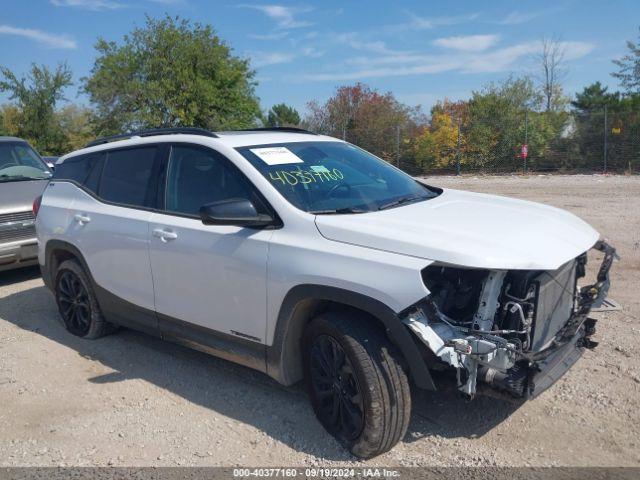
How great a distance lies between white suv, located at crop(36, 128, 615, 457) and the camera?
10.6 ft

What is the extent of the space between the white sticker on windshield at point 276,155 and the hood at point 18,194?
194 inches

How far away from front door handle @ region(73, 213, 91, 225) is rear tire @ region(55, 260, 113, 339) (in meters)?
0.44

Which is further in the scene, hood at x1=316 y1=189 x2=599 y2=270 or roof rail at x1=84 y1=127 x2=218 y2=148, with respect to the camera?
roof rail at x1=84 y1=127 x2=218 y2=148

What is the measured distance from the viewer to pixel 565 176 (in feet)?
70.1

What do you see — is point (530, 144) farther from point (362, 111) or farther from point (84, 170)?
point (84, 170)

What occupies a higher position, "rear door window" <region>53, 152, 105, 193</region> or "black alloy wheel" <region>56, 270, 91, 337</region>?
"rear door window" <region>53, 152, 105, 193</region>

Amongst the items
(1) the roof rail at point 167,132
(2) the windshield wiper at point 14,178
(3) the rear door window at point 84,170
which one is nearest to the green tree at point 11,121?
(2) the windshield wiper at point 14,178

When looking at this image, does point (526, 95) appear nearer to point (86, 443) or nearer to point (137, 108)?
point (137, 108)

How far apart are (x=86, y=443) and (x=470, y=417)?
247 centimetres

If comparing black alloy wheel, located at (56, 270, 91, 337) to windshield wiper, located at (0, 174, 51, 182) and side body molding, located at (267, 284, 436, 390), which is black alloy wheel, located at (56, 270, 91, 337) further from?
windshield wiper, located at (0, 174, 51, 182)

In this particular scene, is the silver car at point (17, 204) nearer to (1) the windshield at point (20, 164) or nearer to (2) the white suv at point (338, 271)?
(1) the windshield at point (20, 164)

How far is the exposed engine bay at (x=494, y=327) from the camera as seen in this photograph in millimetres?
3135

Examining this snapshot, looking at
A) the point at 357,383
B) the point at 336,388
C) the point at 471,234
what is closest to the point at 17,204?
the point at 336,388

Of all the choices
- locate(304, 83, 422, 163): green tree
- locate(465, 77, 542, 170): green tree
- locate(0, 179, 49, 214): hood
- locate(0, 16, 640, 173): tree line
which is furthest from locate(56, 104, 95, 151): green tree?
locate(0, 179, 49, 214): hood
